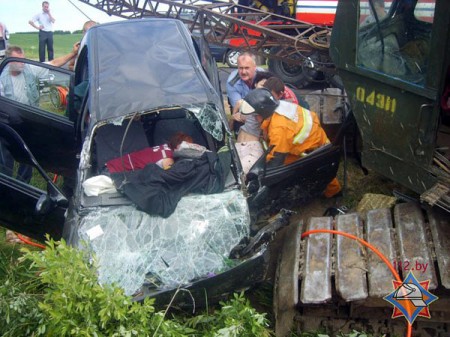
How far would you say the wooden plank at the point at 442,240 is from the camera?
346cm

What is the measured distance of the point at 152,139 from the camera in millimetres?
5297

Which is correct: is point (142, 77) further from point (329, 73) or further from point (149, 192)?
point (329, 73)

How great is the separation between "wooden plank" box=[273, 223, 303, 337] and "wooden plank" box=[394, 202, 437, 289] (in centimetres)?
73

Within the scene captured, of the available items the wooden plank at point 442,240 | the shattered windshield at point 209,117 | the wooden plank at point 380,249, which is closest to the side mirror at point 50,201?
the shattered windshield at point 209,117

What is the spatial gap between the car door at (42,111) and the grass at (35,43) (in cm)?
823

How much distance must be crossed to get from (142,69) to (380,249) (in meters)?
2.58

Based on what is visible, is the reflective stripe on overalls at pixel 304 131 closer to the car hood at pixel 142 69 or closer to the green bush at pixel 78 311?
the car hood at pixel 142 69

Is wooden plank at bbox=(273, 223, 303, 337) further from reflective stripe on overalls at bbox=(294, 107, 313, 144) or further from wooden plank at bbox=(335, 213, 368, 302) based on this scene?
reflective stripe on overalls at bbox=(294, 107, 313, 144)

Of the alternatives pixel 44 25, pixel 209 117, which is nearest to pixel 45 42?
pixel 44 25

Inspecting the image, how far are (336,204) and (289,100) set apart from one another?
123 cm

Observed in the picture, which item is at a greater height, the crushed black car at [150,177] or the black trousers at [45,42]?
the crushed black car at [150,177]

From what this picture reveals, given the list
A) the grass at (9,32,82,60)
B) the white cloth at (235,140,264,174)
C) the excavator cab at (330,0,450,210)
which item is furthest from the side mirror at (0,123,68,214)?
the grass at (9,32,82,60)

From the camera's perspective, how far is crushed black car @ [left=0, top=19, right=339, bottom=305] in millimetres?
3859

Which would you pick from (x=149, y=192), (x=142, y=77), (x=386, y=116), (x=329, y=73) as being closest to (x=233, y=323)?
(x=149, y=192)
